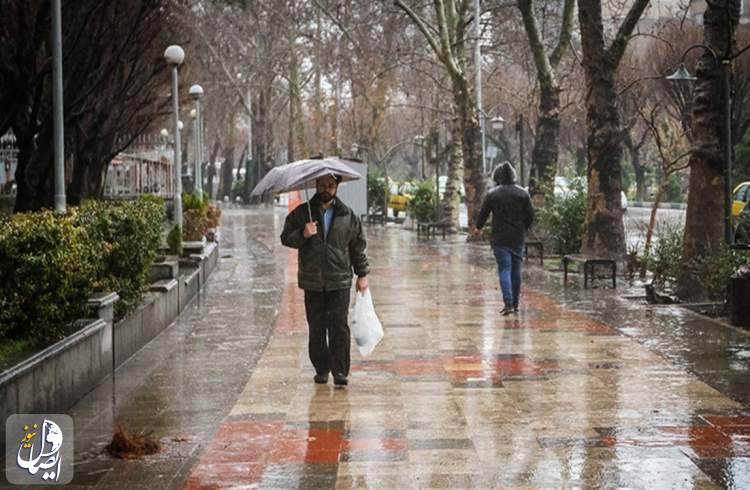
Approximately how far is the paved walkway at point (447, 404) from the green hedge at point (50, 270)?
0.73 metres

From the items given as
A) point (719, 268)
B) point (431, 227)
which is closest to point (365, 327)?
point (719, 268)

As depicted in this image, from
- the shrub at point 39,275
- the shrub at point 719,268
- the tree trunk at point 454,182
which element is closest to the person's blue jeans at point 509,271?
the shrub at point 719,268

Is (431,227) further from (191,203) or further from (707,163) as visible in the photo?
(707,163)

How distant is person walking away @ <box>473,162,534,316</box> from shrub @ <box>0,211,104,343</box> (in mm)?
6131

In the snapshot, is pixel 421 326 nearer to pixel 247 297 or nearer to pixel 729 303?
pixel 729 303

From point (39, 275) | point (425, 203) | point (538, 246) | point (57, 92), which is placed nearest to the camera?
point (39, 275)

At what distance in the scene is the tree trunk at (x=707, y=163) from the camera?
15.9 meters

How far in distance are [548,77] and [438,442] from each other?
19765 millimetres

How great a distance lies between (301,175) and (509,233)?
5468 millimetres

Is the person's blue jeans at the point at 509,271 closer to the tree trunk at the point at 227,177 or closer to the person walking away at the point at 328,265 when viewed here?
the person walking away at the point at 328,265

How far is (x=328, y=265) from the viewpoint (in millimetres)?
10141

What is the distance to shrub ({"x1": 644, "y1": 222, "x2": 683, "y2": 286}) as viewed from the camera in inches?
674

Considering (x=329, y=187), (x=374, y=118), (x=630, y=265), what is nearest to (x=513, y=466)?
(x=329, y=187)

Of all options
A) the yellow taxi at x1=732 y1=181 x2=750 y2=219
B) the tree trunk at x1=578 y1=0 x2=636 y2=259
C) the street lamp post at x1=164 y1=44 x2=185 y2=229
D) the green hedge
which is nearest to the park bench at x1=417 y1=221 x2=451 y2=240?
the yellow taxi at x1=732 y1=181 x2=750 y2=219
